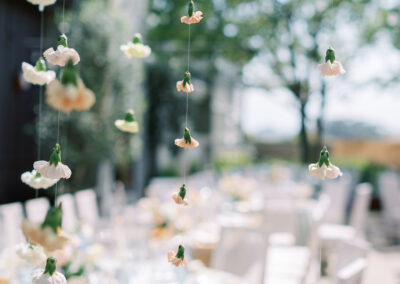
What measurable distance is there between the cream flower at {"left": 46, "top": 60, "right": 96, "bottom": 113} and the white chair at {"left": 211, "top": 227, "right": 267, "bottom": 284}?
2557 millimetres

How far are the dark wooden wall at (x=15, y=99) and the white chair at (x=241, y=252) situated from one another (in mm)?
4679

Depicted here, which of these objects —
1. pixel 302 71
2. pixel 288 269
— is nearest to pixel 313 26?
pixel 302 71

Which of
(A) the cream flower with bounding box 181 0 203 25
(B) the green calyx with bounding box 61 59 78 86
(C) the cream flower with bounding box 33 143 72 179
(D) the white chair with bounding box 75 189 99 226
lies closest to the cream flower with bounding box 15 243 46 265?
(C) the cream flower with bounding box 33 143 72 179

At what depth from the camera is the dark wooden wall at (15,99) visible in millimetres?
7100

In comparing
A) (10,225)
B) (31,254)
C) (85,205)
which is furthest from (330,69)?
(85,205)

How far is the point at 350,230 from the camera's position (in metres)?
5.44

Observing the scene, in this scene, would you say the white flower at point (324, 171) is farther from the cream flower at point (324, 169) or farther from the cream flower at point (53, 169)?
the cream flower at point (53, 169)

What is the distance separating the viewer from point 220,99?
16250 millimetres

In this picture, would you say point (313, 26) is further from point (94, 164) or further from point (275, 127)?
point (275, 127)

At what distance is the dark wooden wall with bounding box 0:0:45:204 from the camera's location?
7.10 m

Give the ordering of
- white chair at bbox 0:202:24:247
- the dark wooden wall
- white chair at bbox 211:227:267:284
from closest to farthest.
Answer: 1. white chair at bbox 211:227:267:284
2. white chair at bbox 0:202:24:247
3. the dark wooden wall

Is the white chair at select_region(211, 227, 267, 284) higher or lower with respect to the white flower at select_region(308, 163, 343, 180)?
lower

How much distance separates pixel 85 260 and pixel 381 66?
11.8 metres

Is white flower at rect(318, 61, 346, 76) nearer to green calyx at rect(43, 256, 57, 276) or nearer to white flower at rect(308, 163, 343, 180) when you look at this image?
white flower at rect(308, 163, 343, 180)
